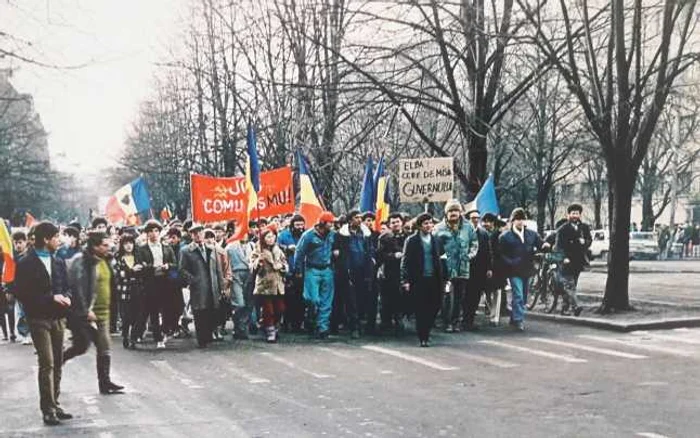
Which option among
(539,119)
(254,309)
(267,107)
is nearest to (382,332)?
(254,309)

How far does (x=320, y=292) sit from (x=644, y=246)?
34182 millimetres

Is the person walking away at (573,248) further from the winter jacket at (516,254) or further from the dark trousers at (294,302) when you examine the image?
the dark trousers at (294,302)

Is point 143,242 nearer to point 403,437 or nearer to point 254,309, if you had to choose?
point 254,309

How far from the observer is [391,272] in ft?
50.6

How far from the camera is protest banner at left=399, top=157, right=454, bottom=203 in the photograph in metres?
18.2

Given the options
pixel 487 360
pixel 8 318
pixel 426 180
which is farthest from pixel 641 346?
pixel 8 318

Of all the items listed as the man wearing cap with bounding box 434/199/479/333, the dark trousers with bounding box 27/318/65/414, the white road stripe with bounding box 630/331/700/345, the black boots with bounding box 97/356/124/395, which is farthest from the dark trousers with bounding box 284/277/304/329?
the dark trousers with bounding box 27/318/65/414

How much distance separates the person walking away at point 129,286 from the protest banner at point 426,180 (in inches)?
218

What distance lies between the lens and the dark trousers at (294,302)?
15.9 metres

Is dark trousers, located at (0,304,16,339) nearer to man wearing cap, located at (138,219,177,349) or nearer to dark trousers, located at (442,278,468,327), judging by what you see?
man wearing cap, located at (138,219,177,349)

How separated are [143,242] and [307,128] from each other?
38.0 ft

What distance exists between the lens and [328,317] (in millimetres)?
14766

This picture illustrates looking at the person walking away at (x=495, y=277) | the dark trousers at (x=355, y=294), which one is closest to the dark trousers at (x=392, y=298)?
the dark trousers at (x=355, y=294)

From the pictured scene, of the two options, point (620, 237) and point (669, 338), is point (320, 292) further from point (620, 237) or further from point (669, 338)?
point (620, 237)
